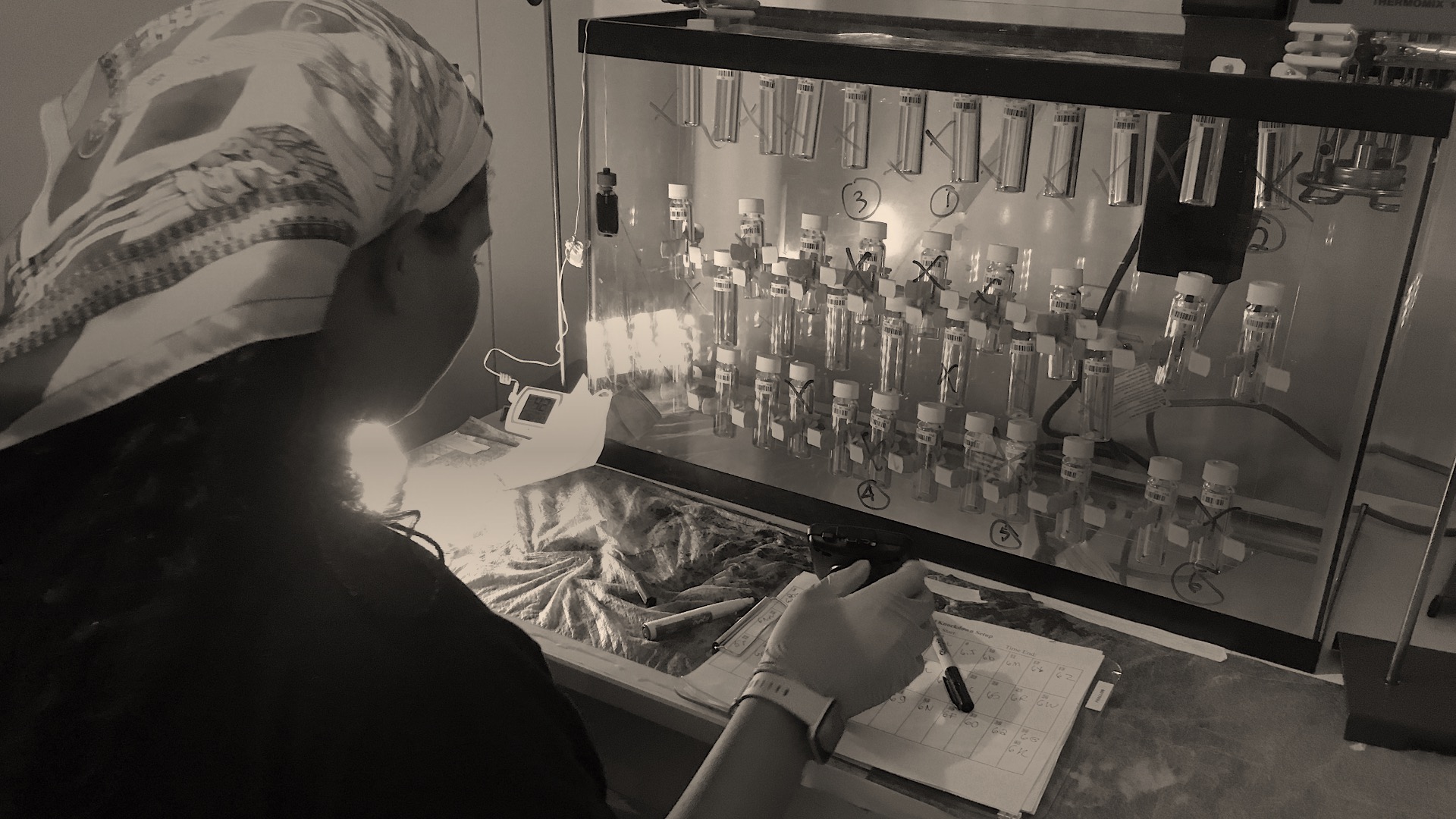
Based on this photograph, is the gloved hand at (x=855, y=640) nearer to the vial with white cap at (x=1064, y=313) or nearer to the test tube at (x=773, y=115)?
the vial with white cap at (x=1064, y=313)

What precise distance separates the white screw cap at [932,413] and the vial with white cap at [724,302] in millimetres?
319

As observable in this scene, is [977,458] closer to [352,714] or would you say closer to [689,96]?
[689,96]

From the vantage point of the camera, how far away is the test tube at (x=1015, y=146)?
4.01 ft

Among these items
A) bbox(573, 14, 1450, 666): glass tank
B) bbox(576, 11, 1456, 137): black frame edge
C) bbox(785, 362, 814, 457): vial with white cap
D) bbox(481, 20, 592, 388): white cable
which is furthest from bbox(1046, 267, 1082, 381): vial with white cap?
bbox(481, 20, 592, 388): white cable

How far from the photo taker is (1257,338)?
117 centimetres

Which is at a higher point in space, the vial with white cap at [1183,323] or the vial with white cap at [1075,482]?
the vial with white cap at [1183,323]

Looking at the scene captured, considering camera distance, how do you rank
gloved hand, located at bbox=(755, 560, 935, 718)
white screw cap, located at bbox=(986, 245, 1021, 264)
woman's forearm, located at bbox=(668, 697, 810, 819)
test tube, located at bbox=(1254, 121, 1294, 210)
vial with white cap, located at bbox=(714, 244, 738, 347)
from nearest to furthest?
woman's forearm, located at bbox=(668, 697, 810, 819) < gloved hand, located at bbox=(755, 560, 935, 718) < test tube, located at bbox=(1254, 121, 1294, 210) < white screw cap, located at bbox=(986, 245, 1021, 264) < vial with white cap, located at bbox=(714, 244, 738, 347)

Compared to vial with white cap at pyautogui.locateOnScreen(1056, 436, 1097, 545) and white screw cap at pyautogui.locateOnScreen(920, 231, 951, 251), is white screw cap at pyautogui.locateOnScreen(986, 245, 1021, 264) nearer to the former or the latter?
white screw cap at pyautogui.locateOnScreen(920, 231, 951, 251)

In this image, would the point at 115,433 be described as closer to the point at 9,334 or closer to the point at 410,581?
the point at 9,334

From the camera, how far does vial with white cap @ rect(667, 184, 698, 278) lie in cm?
152

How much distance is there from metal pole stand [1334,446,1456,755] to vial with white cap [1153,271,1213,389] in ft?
0.92

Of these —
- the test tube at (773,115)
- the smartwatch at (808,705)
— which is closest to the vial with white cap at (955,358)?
the test tube at (773,115)

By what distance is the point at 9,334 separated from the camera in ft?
1.83

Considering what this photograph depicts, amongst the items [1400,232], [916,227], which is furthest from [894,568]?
[1400,232]
